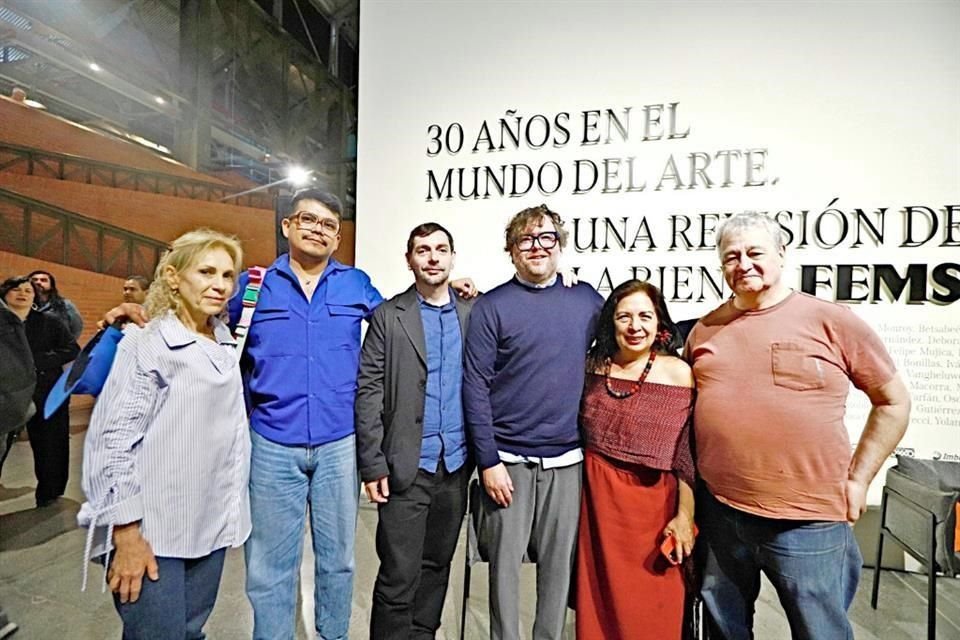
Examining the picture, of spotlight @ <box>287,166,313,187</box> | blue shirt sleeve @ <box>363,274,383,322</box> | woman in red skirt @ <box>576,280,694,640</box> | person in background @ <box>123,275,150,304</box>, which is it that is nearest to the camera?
woman in red skirt @ <box>576,280,694,640</box>

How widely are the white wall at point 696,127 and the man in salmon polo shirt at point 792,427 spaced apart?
1.33m

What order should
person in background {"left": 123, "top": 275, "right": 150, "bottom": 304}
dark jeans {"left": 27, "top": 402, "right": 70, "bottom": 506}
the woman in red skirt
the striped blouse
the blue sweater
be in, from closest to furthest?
the striped blouse → the woman in red skirt → the blue sweater → dark jeans {"left": 27, "top": 402, "right": 70, "bottom": 506} → person in background {"left": 123, "top": 275, "right": 150, "bottom": 304}

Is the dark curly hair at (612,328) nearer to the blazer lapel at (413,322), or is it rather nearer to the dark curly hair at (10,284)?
the blazer lapel at (413,322)

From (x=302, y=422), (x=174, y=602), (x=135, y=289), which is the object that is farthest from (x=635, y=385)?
(x=135, y=289)

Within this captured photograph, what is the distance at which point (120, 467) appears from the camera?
4.26 ft

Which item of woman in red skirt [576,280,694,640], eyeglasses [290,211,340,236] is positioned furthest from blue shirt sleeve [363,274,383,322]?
woman in red skirt [576,280,694,640]

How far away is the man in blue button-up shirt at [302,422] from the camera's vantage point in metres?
1.75

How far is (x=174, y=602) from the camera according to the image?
138 cm

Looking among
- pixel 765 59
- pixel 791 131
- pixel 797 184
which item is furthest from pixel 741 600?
pixel 765 59

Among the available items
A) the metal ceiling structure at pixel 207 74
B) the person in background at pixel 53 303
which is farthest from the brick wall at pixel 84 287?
the metal ceiling structure at pixel 207 74

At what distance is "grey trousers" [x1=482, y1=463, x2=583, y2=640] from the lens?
170 cm

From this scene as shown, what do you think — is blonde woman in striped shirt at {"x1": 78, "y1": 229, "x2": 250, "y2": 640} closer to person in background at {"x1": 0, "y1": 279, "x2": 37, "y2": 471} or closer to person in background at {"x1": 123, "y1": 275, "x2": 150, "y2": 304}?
person in background at {"x1": 123, "y1": 275, "x2": 150, "y2": 304}

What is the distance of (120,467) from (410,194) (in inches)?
89.3

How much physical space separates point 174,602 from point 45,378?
1.53 meters
